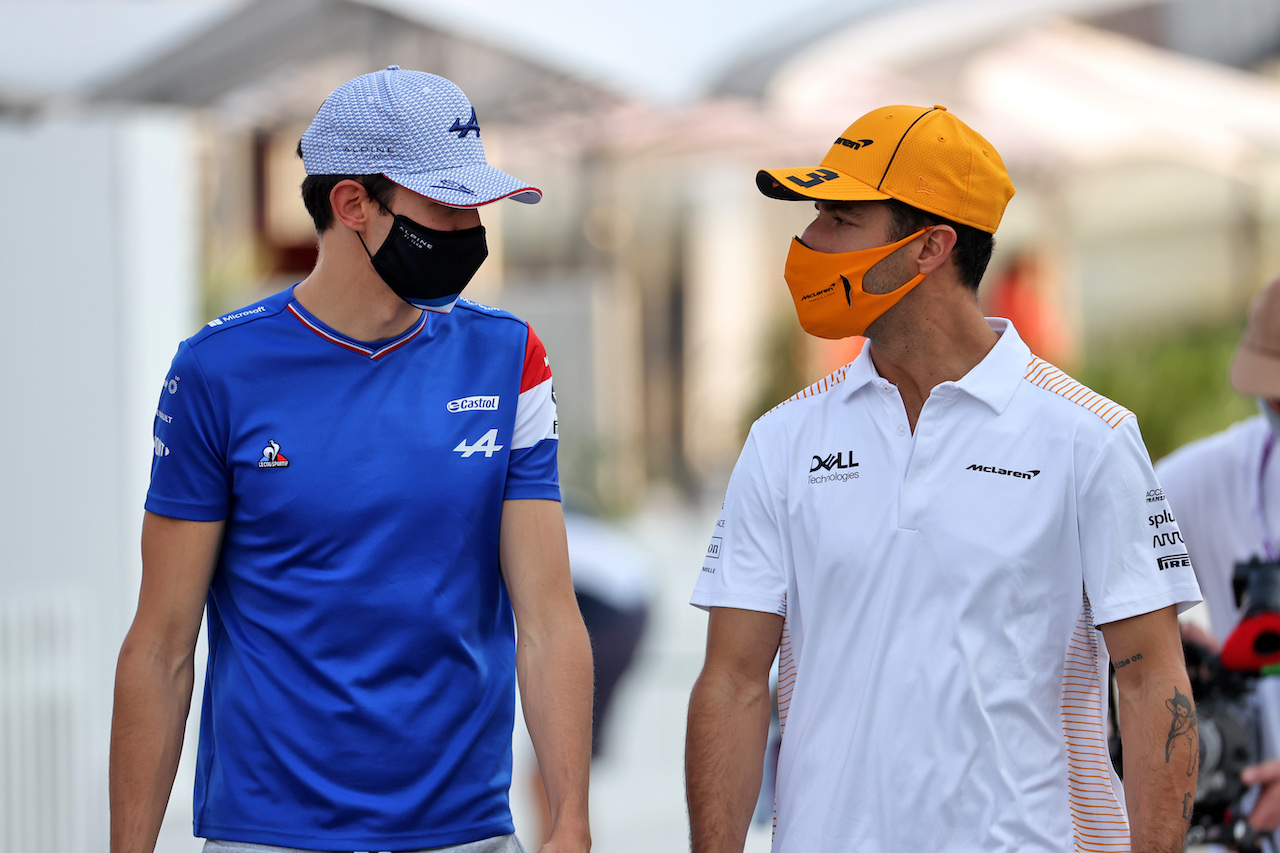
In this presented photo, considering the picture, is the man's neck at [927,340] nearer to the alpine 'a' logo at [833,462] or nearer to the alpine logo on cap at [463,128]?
the alpine 'a' logo at [833,462]

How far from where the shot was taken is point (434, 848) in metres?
2.45

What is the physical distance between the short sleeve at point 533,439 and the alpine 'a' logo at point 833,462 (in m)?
0.48

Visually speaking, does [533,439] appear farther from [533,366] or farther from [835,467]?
[835,467]

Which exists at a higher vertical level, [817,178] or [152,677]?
[817,178]

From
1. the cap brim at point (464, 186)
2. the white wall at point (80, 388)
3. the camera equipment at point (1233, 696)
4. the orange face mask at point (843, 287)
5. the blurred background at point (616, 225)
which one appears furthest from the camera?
the blurred background at point (616, 225)

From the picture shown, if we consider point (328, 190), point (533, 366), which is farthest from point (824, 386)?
point (328, 190)

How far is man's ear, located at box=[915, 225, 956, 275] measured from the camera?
103 inches

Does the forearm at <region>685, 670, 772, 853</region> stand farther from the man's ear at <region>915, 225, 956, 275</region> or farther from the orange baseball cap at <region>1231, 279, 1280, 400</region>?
the orange baseball cap at <region>1231, 279, 1280, 400</region>

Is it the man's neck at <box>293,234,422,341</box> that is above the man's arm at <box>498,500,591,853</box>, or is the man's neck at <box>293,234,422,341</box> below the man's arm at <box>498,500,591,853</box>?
above

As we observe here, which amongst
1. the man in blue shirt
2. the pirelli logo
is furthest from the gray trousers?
the pirelli logo

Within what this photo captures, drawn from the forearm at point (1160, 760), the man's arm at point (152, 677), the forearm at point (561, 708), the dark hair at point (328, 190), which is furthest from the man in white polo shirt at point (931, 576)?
the man's arm at point (152, 677)

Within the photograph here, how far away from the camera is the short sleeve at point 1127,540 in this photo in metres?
2.40

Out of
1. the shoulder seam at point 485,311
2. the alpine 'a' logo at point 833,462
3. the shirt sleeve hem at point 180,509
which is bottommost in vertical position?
the shirt sleeve hem at point 180,509

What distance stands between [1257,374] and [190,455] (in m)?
2.55
